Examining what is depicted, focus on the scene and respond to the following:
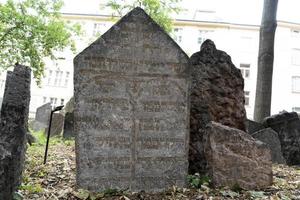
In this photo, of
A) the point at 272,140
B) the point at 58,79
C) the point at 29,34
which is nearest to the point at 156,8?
the point at 29,34

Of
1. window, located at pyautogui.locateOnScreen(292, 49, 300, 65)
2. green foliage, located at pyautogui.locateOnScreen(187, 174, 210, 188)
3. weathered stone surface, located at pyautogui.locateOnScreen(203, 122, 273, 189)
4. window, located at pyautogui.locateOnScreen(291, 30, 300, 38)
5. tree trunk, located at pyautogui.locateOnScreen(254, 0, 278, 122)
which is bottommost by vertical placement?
green foliage, located at pyautogui.locateOnScreen(187, 174, 210, 188)

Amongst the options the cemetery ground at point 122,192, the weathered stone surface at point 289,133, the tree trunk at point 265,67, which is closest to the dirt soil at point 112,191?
the cemetery ground at point 122,192

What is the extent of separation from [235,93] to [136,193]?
2915 millimetres

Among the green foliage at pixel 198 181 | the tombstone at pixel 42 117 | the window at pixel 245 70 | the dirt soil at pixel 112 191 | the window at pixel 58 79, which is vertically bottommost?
the dirt soil at pixel 112 191

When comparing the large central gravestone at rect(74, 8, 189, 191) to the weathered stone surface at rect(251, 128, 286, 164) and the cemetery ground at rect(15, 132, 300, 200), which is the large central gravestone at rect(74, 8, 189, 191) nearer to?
the cemetery ground at rect(15, 132, 300, 200)

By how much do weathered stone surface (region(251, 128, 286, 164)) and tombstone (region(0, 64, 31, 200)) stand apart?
565 cm

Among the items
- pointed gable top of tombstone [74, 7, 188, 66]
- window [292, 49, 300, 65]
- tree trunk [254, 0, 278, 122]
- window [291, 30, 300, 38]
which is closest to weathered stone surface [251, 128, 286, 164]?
tree trunk [254, 0, 278, 122]

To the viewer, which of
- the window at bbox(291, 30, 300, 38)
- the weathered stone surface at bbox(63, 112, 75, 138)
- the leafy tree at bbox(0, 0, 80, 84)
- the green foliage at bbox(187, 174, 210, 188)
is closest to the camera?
the green foliage at bbox(187, 174, 210, 188)

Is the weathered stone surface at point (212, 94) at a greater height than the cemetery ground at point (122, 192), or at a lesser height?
greater

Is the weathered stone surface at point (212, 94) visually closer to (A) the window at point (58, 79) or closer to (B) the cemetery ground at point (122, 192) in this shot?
(B) the cemetery ground at point (122, 192)

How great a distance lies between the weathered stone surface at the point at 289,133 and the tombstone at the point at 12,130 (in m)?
6.89

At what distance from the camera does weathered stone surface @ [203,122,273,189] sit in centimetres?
541

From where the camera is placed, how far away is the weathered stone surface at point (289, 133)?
9436 mm

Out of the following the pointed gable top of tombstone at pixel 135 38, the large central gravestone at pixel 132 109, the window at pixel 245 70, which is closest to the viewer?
the large central gravestone at pixel 132 109
